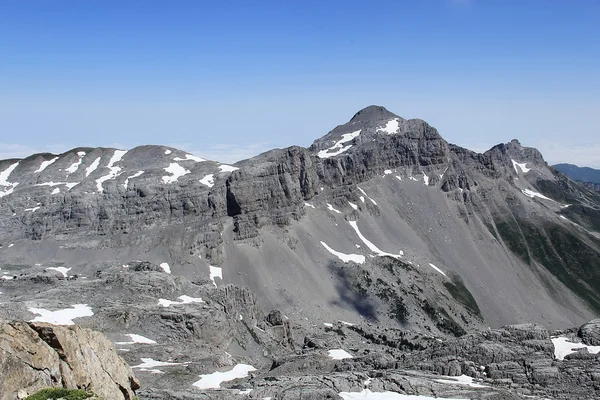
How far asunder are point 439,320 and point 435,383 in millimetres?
113676

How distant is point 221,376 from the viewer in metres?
89.8

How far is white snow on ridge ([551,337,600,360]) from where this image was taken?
83500mm

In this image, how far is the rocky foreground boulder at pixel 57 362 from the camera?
30500mm

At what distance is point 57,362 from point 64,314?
7580 cm

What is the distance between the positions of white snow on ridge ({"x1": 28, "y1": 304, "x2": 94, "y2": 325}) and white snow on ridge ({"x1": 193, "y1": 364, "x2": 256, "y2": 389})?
26.4 meters

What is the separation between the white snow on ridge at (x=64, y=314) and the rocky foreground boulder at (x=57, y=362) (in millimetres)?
66827

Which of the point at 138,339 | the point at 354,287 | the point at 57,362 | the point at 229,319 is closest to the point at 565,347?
the point at 229,319

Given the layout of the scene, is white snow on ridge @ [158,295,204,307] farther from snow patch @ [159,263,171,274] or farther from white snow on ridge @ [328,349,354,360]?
snow patch @ [159,263,171,274]

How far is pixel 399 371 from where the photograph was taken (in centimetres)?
8219

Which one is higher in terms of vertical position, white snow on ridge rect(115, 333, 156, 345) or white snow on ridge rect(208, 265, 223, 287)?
white snow on ridge rect(208, 265, 223, 287)

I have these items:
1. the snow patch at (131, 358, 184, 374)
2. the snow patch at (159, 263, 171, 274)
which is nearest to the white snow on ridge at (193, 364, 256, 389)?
the snow patch at (131, 358, 184, 374)

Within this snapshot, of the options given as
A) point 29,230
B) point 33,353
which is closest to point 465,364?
point 33,353

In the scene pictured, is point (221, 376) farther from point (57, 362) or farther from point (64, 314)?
point (57, 362)

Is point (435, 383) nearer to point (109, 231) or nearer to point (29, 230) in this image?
point (109, 231)
